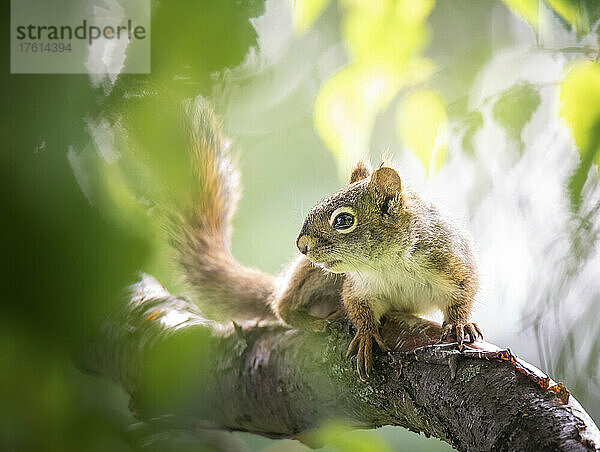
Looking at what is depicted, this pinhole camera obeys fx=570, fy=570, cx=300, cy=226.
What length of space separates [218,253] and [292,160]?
8.1 inches

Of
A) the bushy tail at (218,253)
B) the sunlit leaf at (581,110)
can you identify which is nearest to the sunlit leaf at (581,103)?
the sunlit leaf at (581,110)

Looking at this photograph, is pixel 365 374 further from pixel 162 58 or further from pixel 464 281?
pixel 162 58

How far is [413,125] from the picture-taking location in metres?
0.60

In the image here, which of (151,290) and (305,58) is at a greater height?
(305,58)

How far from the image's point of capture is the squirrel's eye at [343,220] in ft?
2.02

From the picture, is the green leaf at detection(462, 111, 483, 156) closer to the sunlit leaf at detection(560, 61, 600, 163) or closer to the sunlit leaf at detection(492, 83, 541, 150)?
the sunlit leaf at detection(492, 83, 541, 150)

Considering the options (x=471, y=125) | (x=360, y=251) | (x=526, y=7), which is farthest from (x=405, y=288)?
(x=526, y=7)

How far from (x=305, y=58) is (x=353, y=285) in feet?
1.38

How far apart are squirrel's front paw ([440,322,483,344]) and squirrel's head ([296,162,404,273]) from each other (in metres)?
0.12

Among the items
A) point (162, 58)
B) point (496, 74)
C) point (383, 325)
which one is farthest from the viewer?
point (496, 74)

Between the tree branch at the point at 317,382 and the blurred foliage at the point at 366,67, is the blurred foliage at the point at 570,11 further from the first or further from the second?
the tree branch at the point at 317,382

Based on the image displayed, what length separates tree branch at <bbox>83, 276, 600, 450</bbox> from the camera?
0.39 meters

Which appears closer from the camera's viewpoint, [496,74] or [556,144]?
Answer: [556,144]

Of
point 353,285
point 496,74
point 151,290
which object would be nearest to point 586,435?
point 353,285
